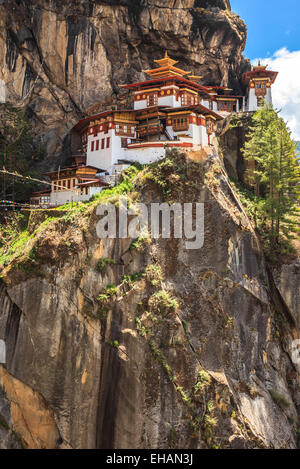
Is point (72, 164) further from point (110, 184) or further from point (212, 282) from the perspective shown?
point (212, 282)

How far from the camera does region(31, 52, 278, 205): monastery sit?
3388 centimetres

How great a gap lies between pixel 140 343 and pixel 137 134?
19.8 metres

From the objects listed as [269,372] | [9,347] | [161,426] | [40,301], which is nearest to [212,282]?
[269,372]

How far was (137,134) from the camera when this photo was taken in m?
37.9

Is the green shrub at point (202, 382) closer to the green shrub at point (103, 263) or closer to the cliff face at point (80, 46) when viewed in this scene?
the green shrub at point (103, 263)

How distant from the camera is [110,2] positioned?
4200 centimetres

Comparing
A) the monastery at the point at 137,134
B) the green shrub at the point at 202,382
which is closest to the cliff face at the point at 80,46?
the monastery at the point at 137,134

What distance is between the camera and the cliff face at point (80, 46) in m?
39.2

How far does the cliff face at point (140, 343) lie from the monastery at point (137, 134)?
431 centimetres

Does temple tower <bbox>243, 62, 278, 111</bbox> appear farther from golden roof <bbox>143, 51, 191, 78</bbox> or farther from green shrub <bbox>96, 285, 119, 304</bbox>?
green shrub <bbox>96, 285, 119, 304</bbox>

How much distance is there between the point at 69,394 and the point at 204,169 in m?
18.4

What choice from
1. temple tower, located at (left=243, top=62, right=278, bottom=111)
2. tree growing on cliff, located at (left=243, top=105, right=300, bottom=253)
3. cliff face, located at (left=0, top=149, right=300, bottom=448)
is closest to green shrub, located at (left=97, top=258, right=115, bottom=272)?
cliff face, located at (left=0, top=149, right=300, bottom=448)

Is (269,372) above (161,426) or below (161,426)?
above

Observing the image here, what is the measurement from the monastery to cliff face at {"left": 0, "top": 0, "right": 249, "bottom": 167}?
3105mm
